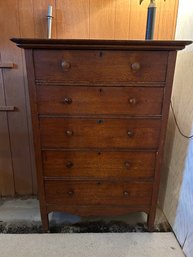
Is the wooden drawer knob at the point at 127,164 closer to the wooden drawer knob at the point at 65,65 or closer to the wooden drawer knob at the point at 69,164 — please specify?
the wooden drawer knob at the point at 69,164

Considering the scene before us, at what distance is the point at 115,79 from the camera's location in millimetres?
1011

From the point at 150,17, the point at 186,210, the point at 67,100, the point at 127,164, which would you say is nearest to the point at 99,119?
the point at 67,100

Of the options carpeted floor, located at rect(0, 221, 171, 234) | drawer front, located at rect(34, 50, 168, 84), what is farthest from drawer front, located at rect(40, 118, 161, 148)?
carpeted floor, located at rect(0, 221, 171, 234)

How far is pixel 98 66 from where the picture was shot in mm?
994

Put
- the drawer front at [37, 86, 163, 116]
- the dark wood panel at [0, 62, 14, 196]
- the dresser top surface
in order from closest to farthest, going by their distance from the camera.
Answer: the dresser top surface < the drawer front at [37, 86, 163, 116] < the dark wood panel at [0, 62, 14, 196]

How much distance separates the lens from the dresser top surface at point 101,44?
0.92m

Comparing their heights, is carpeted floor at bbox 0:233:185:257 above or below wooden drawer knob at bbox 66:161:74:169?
below

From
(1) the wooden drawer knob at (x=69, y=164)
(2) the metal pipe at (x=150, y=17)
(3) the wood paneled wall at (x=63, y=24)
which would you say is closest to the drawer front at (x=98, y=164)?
(1) the wooden drawer knob at (x=69, y=164)

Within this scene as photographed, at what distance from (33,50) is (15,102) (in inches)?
23.3

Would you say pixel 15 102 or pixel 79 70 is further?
pixel 15 102

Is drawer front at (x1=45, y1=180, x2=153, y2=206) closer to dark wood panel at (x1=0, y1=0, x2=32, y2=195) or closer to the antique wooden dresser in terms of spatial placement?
the antique wooden dresser

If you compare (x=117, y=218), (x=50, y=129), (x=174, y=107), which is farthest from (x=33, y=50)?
(x=117, y=218)

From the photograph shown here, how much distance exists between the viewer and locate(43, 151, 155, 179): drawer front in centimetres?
114

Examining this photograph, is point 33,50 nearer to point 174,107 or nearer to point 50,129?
point 50,129
